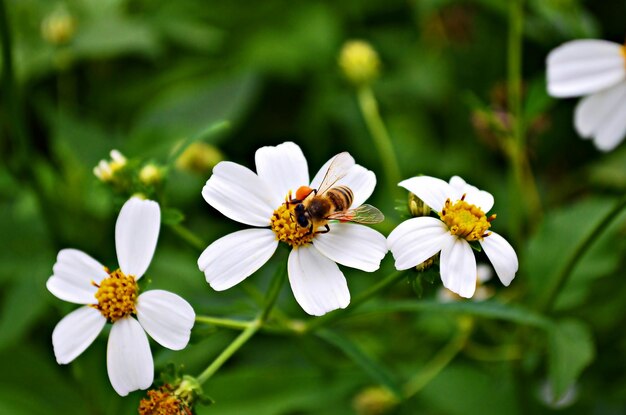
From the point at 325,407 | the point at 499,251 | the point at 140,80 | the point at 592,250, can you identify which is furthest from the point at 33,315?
the point at 592,250

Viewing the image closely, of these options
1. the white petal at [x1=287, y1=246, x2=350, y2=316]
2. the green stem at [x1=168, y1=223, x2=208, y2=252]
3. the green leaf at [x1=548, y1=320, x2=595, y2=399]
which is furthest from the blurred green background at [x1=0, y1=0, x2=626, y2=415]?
the white petal at [x1=287, y1=246, x2=350, y2=316]

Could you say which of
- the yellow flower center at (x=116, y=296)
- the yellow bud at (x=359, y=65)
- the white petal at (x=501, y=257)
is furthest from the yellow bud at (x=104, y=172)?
the yellow bud at (x=359, y=65)

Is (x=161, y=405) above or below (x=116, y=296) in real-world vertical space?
below

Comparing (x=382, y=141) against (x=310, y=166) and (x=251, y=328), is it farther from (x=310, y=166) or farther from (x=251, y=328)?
(x=251, y=328)

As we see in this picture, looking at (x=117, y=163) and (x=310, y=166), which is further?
(x=310, y=166)

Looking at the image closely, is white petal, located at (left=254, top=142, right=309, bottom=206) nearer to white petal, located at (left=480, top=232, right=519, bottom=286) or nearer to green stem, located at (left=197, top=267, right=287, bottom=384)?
green stem, located at (left=197, top=267, right=287, bottom=384)

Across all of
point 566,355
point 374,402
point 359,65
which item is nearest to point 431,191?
point 566,355

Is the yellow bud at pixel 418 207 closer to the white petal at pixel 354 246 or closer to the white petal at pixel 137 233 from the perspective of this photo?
the white petal at pixel 354 246

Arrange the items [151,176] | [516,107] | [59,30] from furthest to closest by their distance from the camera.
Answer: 1. [59,30]
2. [516,107]
3. [151,176]
